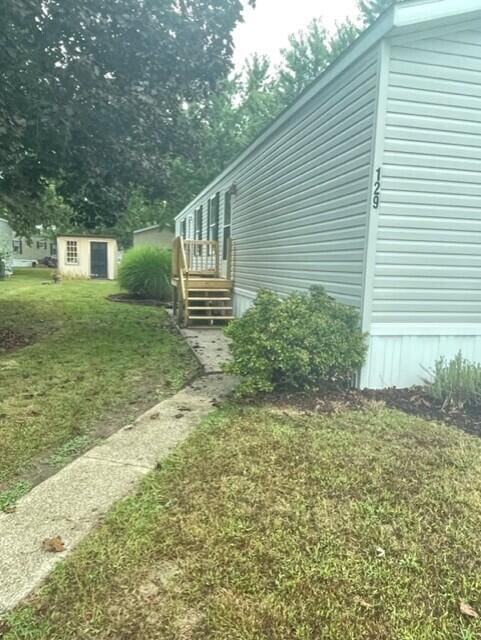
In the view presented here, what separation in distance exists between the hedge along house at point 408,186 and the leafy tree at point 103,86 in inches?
127

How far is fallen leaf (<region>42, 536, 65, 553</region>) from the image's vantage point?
6.71 feet

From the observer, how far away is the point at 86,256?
76.7 feet

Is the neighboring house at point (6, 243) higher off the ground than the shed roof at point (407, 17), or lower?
lower

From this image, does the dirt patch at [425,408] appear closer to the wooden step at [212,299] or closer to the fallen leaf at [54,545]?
the fallen leaf at [54,545]

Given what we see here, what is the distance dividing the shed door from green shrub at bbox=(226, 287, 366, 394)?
20.8 metres

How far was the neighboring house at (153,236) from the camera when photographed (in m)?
27.9

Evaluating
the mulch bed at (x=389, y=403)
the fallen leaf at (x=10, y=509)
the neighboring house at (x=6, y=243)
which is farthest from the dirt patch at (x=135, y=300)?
the fallen leaf at (x=10, y=509)

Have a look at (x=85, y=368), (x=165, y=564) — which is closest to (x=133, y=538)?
(x=165, y=564)

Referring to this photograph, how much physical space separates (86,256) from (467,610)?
2382 centimetres

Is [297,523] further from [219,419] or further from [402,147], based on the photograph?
[402,147]

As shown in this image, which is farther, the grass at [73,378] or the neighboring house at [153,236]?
the neighboring house at [153,236]

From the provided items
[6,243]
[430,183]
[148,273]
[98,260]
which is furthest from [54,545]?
[6,243]

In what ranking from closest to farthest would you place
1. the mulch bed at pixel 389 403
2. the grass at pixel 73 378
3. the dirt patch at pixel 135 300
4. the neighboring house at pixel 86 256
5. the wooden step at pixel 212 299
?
the grass at pixel 73 378
the mulch bed at pixel 389 403
the wooden step at pixel 212 299
the dirt patch at pixel 135 300
the neighboring house at pixel 86 256

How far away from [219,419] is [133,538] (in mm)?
1663
